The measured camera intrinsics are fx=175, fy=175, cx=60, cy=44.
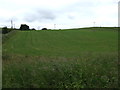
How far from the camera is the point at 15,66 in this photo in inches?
328

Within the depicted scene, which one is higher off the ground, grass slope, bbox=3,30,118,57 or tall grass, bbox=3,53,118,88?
grass slope, bbox=3,30,118,57

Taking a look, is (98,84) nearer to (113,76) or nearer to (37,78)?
(113,76)

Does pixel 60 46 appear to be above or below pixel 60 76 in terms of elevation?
above

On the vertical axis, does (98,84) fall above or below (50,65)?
below

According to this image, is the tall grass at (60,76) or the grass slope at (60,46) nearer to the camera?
the tall grass at (60,76)

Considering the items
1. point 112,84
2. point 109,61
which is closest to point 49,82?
point 112,84

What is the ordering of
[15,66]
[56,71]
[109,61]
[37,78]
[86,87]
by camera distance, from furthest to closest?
[109,61] → [15,66] → [56,71] → [37,78] → [86,87]

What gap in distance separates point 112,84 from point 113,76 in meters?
0.70

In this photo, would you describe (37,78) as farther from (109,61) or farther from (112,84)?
(109,61)

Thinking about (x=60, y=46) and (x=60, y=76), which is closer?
(x=60, y=76)

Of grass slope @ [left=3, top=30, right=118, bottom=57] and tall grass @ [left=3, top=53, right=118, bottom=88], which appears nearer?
tall grass @ [left=3, top=53, right=118, bottom=88]

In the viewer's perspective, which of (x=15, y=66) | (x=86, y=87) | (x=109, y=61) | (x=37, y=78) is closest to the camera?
(x=86, y=87)

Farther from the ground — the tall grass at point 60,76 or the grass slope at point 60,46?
the grass slope at point 60,46

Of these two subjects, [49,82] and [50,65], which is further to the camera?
[50,65]
